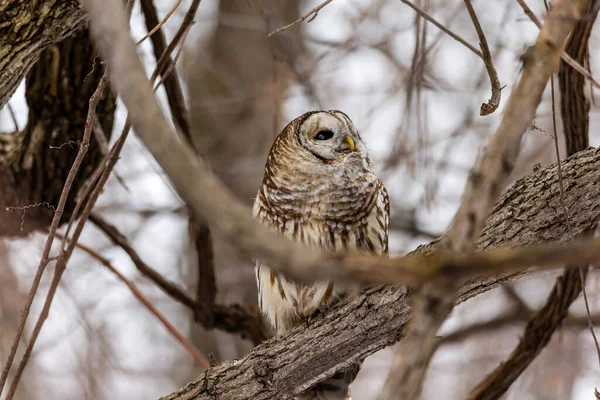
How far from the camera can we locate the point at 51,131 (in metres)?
3.45

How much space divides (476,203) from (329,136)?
8.18ft

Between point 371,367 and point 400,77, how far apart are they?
2541 mm

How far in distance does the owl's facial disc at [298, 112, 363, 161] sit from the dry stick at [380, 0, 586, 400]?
2288 mm

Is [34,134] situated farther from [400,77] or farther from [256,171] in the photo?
[400,77]

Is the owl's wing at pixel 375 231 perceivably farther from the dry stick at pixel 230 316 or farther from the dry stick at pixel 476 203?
the dry stick at pixel 476 203

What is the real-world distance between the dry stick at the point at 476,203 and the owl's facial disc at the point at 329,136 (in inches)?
90.1

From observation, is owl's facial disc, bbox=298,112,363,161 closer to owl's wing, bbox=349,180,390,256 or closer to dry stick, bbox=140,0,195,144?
owl's wing, bbox=349,180,390,256

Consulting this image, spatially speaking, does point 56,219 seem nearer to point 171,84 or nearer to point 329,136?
point 171,84

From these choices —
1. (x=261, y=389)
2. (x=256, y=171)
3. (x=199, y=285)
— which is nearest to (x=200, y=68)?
(x=256, y=171)

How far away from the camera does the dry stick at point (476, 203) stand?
1.03 metres

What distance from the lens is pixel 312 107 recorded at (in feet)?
18.0

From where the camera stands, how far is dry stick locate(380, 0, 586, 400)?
1.03 metres

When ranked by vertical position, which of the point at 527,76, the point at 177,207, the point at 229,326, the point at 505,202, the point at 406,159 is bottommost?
the point at 527,76

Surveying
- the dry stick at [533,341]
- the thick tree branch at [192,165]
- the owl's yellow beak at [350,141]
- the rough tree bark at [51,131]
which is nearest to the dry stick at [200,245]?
the rough tree bark at [51,131]
